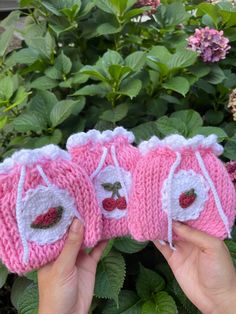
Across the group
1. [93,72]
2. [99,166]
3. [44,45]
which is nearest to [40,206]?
[99,166]

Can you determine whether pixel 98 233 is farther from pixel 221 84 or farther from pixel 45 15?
pixel 45 15

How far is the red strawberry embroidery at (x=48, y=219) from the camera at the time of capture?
758 millimetres

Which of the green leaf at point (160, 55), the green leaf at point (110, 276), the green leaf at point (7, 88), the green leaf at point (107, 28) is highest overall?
the green leaf at point (107, 28)

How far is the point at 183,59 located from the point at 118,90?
0.19 metres

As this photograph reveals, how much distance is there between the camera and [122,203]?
85 cm

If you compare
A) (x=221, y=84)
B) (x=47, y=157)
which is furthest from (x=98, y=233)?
(x=221, y=84)

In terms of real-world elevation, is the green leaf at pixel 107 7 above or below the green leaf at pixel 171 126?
above

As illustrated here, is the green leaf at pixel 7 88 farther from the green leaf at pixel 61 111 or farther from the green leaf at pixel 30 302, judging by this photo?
the green leaf at pixel 30 302

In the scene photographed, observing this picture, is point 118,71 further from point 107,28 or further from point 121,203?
point 121,203

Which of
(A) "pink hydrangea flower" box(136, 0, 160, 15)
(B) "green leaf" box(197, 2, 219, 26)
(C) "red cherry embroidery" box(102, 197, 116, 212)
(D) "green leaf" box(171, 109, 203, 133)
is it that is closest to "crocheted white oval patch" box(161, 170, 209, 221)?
(C) "red cherry embroidery" box(102, 197, 116, 212)

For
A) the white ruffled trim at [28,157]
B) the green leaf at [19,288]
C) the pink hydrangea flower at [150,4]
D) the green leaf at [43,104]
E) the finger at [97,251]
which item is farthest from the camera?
the pink hydrangea flower at [150,4]

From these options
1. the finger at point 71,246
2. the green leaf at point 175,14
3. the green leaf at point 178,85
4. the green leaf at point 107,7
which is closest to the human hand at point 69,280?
the finger at point 71,246

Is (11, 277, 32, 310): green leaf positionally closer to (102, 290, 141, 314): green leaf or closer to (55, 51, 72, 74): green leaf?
(102, 290, 141, 314): green leaf

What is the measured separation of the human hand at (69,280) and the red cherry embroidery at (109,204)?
7 cm
